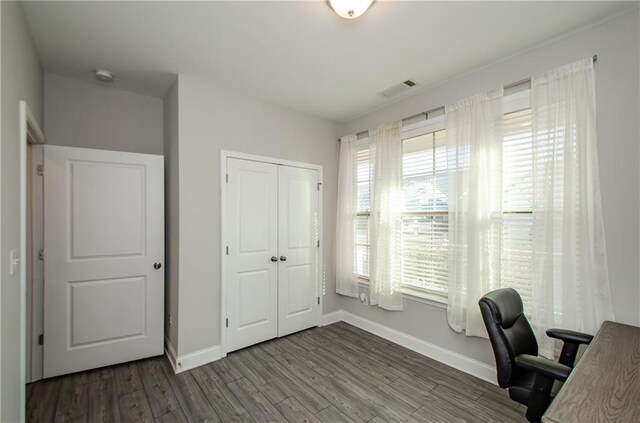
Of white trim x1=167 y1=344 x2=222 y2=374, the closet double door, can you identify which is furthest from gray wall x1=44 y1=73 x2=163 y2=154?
white trim x1=167 y1=344 x2=222 y2=374

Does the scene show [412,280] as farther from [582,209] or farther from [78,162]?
[78,162]

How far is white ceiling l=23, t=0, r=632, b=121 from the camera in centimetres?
177

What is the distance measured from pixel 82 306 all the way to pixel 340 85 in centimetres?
324

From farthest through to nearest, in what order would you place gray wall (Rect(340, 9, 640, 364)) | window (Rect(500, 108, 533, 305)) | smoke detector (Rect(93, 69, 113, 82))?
smoke detector (Rect(93, 69, 113, 82)) → window (Rect(500, 108, 533, 305)) → gray wall (Rect(340, 9, 640, 364))

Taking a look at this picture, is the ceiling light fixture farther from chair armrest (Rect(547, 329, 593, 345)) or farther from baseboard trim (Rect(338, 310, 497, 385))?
baseboard trim (Rect(338, 310, 497, 385))

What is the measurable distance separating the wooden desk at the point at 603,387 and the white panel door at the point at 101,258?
3.12 metres

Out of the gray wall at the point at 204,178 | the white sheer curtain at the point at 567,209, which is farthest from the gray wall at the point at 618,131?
the gray wall at the point at 204,178

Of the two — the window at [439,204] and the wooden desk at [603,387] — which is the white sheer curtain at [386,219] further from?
the wooden desk at [603,387]

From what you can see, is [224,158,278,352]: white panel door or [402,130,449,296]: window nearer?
[402,130,449,296]: window

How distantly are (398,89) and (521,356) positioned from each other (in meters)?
2.52

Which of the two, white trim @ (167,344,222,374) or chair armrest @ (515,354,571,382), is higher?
chair armrest @ (515,354,571,382)

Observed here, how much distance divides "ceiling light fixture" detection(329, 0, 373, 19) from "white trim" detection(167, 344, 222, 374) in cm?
307

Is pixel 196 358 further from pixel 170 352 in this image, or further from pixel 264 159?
pixel 264 159

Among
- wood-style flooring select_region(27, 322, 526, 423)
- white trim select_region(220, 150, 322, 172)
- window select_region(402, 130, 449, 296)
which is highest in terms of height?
white trim select_region(220, 150, 322, 172)
